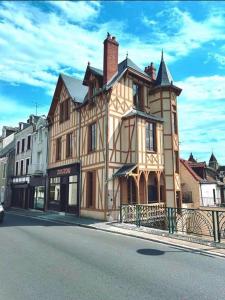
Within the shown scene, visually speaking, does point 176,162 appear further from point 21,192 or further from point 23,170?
point 21,192

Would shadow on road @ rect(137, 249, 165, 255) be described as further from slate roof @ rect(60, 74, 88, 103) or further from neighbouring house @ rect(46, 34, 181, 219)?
slate roof @ rect(60, 74, 88, 103)

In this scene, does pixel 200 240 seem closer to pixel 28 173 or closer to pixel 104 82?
pixel 104 82

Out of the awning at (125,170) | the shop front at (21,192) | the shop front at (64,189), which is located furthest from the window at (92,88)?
the shop front at (21,192)

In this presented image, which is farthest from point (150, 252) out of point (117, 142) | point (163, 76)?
point (163, 76)

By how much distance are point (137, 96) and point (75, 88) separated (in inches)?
211

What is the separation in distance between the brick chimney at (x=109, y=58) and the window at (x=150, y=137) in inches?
158

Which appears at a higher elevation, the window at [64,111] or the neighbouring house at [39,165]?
the window at [64,111]

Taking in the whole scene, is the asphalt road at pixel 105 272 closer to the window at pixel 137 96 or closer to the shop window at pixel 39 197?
the window at pixel 137 96

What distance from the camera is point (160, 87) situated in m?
17.8

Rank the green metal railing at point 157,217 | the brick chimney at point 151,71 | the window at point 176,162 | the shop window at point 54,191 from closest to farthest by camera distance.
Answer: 1. the green metal railing at point 157,217
2. the window at point 176,162
3. the brick chimney at point 151,71
4. the shop window at point 54,191

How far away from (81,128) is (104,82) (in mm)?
3627

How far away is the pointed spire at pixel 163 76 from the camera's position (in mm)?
18252

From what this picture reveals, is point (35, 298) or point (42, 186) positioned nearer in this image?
point (35, 298)


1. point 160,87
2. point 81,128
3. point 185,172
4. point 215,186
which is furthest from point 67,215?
point 215,186
